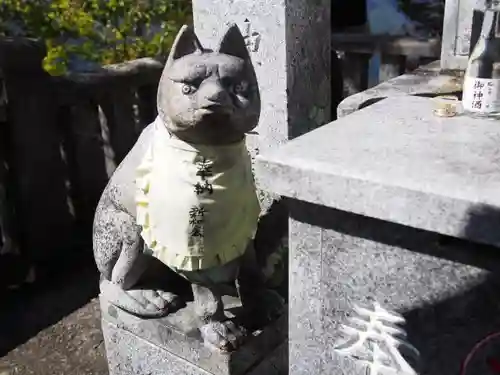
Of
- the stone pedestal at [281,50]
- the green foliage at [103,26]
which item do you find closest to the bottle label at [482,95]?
the stone pedestal at [281,50]

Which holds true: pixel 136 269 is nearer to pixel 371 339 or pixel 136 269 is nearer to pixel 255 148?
pixel 255 148

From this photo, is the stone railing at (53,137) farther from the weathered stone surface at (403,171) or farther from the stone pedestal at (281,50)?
the weathered stone surface at (403,171)

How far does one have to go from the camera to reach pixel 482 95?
4.70ft

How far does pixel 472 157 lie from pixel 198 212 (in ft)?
2.69

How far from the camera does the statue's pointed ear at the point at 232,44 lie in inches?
67.7

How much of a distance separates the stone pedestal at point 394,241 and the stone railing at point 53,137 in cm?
231

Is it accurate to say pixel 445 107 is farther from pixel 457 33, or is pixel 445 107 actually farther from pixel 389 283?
pixel 457 33

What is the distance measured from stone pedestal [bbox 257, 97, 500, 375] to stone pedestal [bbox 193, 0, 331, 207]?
81cm

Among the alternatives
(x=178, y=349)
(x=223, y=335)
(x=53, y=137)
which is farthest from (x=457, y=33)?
(x=53, y=137)

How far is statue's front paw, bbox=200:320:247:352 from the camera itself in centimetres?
192

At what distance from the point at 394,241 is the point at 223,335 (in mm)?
907

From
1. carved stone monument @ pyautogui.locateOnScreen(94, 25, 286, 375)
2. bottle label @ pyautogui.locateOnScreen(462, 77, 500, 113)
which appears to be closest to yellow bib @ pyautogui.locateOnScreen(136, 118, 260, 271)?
carved stone monument @ pyautogui.locateOnScreen(94, 25, 286, 375)

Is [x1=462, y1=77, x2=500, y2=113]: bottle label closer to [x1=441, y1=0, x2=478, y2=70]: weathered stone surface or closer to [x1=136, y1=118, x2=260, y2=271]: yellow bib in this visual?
[x1=136, y1=118, x2=260, y2=271]: yellow bib

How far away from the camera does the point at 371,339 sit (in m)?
1.26
